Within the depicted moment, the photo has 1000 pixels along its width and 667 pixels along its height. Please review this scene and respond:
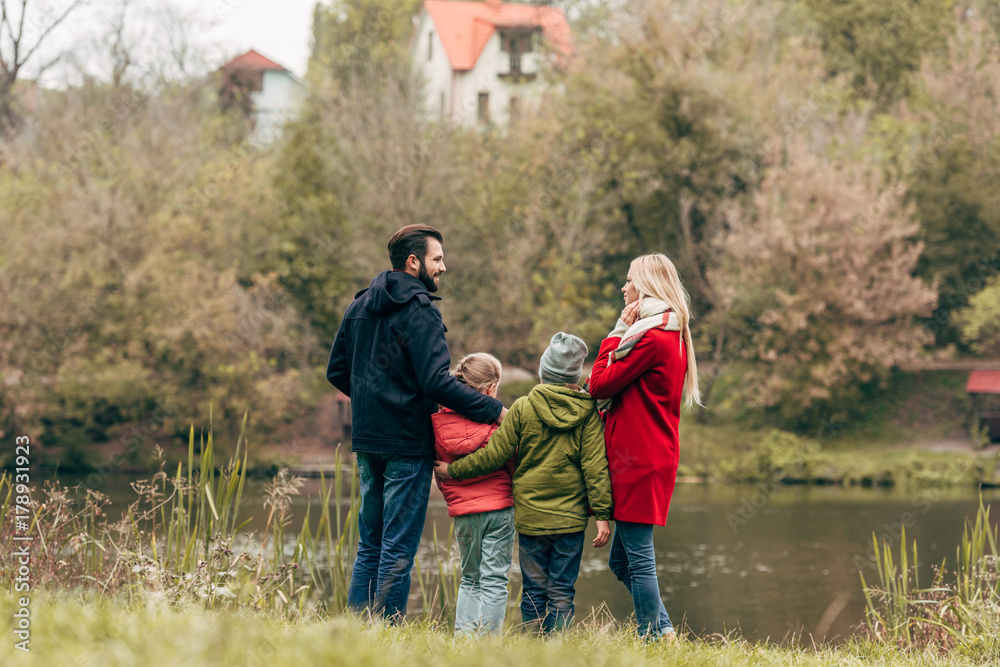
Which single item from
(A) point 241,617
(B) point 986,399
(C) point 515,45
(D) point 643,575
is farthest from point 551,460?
(C) point 515,45

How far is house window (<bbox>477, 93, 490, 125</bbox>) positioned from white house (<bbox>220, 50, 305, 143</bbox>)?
4788mm

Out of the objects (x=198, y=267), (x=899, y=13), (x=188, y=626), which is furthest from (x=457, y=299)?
(x=188, y=626)

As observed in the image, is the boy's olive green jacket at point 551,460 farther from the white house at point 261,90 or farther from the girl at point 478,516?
the white house at point 261,90

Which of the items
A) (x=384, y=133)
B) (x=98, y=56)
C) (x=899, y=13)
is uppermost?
(x=899, y=13)

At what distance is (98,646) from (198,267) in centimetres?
1806

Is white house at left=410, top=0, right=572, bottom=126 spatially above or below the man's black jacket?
above

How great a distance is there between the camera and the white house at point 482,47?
30609 millimetres

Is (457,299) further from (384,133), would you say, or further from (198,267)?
(198,267)

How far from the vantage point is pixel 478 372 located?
3648 mm

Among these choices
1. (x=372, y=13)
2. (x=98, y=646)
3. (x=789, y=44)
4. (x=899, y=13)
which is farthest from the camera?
(x=372, y=13)

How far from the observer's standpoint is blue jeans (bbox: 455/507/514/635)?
11.5 ft

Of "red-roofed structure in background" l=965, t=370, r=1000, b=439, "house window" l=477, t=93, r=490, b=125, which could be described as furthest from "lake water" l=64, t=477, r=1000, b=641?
"house window" l=477, t=93, r=490, b=125

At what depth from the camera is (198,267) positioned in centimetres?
1938

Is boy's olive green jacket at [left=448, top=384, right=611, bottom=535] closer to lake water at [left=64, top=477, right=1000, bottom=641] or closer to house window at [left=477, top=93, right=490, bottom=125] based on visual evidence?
lake water at [left=64, top=477, right=1000, bottom=641]
